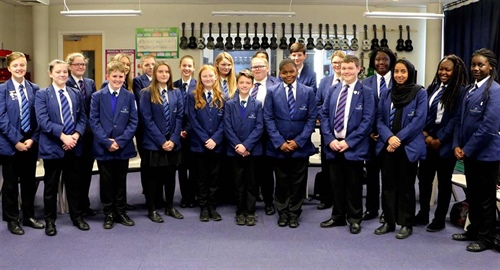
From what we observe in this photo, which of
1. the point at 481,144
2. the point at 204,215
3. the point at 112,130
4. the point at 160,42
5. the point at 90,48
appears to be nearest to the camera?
the point at 481,144

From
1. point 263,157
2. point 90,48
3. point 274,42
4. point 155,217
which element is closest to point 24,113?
point 155,217

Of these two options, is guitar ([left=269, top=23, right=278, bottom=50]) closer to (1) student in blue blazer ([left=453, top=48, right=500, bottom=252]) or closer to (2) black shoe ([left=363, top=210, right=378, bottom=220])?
(2) black shoe ([left=363, top=210, right=378, bottom=220])

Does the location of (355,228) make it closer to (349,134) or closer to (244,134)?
(349,134)

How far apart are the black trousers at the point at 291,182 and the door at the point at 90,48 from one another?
564cm

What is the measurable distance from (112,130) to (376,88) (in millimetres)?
2187

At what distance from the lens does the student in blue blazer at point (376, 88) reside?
4059 millimetres

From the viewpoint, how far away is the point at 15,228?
3.81 meters

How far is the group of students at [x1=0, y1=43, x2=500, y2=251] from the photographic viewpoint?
11.8 ft

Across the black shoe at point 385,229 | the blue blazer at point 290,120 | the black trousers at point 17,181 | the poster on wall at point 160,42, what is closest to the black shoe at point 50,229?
the black trousers at point 17,181

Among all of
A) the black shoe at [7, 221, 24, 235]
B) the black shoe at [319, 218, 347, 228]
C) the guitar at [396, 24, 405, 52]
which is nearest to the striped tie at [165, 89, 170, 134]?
the black shoe at [7, 221, 24, 235]

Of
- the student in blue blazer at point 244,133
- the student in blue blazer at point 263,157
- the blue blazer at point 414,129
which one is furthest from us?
the student in blue blazer at point 263,157

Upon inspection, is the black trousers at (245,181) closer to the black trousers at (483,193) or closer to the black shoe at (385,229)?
the black shoe at (385,229)

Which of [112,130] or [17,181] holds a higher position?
[112,130]

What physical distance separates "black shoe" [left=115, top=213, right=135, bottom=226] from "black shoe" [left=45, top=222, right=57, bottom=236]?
0.49 m
